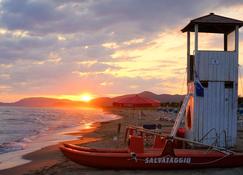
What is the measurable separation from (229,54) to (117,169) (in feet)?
19.3

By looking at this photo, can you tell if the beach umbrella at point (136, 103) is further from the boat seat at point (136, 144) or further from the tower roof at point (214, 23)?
the boat seat at point (136, 144)

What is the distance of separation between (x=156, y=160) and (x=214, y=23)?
19.1ft

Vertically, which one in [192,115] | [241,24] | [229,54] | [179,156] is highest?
[241,24]

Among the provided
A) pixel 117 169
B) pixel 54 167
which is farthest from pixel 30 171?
pixel 117 169

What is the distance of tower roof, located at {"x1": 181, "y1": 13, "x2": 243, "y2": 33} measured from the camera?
1343 centimetres

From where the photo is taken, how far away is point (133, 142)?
36.3ft

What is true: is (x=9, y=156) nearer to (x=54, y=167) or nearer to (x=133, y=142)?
(x=54, y=167)

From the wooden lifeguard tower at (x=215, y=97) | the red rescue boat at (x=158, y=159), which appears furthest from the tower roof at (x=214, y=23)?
the red rescue boat at (x=158, y=159)

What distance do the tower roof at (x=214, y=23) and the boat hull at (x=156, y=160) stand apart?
5005mm

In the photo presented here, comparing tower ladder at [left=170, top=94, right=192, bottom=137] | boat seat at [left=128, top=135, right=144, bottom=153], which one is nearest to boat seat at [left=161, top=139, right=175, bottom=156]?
boat seat at [left=128, top=135, right=144, bottom=153]

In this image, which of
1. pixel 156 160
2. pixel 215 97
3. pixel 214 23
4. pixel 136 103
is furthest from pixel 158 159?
pixel 214 23

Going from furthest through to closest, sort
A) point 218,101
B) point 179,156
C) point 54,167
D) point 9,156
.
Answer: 1. point 9,156
2. point 218,101
3. point 54,167
4. point 179,156

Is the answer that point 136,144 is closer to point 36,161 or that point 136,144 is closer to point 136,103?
point 136,103

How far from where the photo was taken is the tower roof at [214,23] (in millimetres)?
13430
